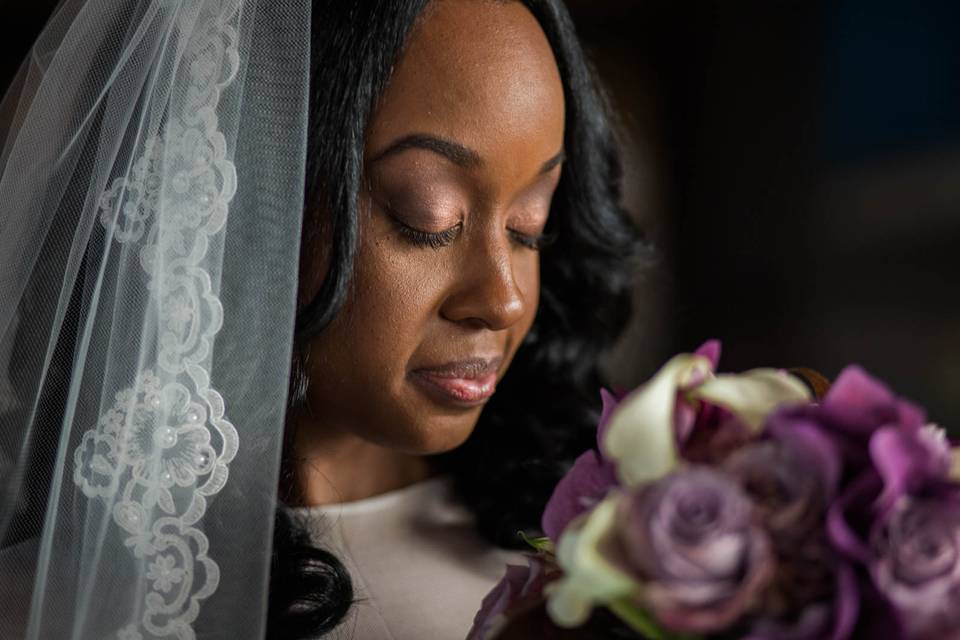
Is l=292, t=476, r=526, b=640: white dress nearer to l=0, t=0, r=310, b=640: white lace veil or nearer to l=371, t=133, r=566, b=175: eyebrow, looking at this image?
l=0, t=0, r=310, b=640: white lace veil

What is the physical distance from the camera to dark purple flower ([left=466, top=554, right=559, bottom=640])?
0.73 m

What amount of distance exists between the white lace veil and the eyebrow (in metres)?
0.10

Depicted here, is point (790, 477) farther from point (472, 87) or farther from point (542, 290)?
point (542, 290)

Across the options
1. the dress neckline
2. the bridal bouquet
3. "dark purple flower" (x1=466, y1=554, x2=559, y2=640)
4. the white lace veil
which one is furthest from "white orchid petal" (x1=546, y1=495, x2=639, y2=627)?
the dress neckline

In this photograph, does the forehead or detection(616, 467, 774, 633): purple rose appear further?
the forehead

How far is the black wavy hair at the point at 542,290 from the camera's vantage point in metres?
0.94

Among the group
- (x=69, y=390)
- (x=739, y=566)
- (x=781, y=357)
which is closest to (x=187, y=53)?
(x=69, y=390)

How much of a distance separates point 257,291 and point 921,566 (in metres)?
0.53

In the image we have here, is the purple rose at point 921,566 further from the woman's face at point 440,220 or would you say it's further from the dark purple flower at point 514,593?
the woman's face at point 440,220

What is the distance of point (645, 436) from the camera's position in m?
0.59

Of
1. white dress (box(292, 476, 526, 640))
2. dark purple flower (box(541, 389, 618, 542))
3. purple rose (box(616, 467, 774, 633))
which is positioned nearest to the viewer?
purple rose (box(616, 467, 774, 633))

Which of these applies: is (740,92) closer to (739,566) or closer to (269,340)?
(269,340)

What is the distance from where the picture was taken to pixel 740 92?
244 centimetres

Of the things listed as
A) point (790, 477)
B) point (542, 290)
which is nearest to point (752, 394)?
point (790, 477)
